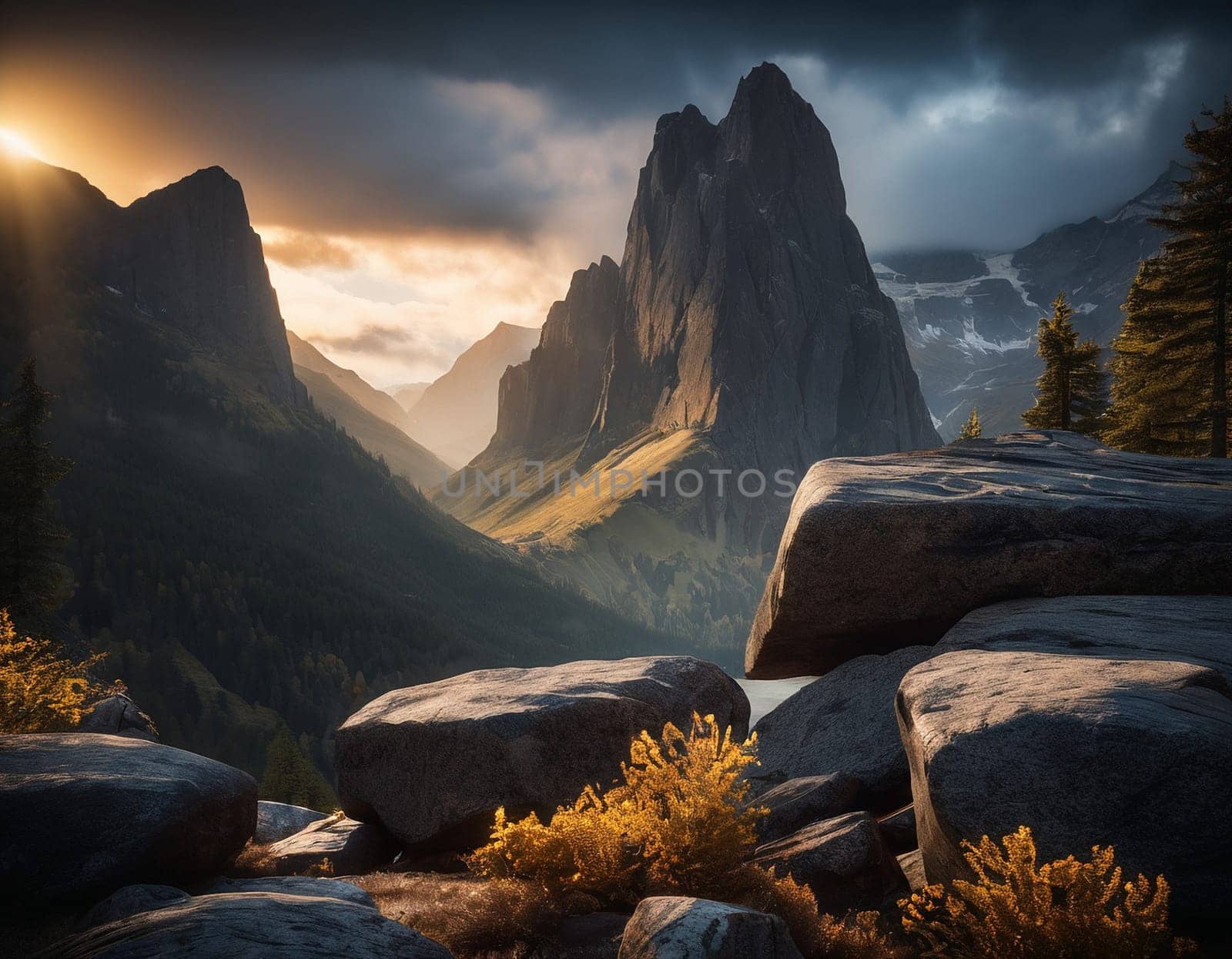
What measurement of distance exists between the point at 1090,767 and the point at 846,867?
2.89 m

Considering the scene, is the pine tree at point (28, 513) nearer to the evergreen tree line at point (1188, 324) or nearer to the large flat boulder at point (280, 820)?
the large flat boulder at point (280, 820)

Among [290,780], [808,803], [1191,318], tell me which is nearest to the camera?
[808,803]

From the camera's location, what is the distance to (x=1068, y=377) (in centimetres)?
3994

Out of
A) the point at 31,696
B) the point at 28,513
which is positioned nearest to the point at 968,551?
the point at 31,696

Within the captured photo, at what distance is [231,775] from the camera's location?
1113cm

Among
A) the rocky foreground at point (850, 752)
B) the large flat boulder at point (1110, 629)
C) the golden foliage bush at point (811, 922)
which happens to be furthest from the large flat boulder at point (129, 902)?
the large flat boulder at point (1110, 629)

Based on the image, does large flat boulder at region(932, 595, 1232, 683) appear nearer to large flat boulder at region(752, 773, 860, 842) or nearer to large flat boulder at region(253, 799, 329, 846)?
large flat boulder at region(752, 773, 860, 842)

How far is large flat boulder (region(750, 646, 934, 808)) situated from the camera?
10766mm

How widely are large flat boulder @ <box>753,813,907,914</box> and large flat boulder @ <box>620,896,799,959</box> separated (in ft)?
6.35

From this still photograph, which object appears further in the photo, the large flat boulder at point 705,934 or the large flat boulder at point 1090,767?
the large flat boulder at point 1090,767

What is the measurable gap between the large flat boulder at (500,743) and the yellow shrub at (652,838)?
2824 millimetres

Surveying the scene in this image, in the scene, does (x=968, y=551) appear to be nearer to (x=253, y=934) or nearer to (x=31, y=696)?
(x=253, y=934)

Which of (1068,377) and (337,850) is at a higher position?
(1068,377)

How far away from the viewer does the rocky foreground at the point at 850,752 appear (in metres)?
6.42
